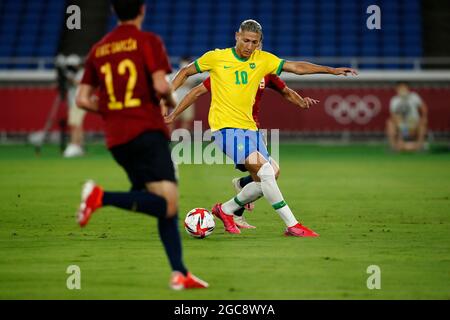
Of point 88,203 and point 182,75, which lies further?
point 182,75

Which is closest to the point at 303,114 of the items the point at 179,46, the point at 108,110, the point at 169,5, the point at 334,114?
the point at 334,114

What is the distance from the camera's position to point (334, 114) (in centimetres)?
2722

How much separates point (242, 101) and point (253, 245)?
172 cm

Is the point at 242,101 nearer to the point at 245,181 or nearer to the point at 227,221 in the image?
the point at 245,181

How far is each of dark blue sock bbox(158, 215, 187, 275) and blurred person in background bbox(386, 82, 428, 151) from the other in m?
18.1

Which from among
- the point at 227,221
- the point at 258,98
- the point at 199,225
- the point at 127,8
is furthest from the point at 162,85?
the point at 227,221

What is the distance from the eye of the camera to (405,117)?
81.9 ft

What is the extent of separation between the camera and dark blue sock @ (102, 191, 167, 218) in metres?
7.18

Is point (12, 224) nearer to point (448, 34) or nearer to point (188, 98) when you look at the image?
point (188, 98)

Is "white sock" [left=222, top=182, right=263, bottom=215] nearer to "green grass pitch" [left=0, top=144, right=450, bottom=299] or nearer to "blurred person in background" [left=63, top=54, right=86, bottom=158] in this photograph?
"green grass pitch" [left=0, top=144, right=450, bottom=299]

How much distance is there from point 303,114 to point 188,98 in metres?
16.9

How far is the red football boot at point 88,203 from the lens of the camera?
7179 mm

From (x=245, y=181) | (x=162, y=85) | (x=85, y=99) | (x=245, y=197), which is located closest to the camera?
(x=162, y=85)
